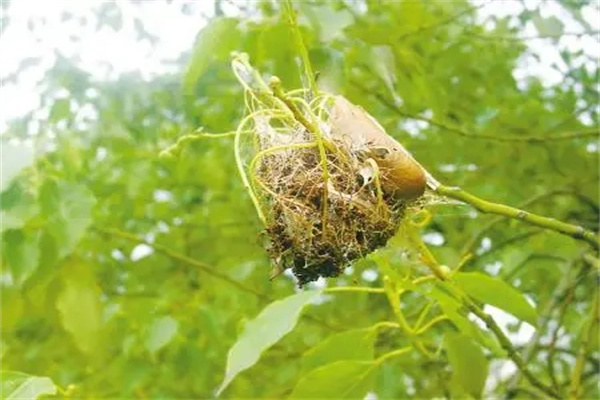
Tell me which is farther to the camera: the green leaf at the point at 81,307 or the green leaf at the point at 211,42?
the green leaf at the point at 81,307

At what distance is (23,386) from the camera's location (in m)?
1.09

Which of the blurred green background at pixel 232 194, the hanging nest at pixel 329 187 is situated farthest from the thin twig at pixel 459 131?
the hanging nest at pixel 329 187

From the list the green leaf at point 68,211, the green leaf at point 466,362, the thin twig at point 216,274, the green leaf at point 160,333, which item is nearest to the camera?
the green leaf at point 466,362

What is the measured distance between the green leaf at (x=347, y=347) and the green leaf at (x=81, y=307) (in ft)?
1.49

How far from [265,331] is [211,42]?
1.38ft

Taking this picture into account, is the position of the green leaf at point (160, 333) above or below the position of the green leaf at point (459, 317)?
below

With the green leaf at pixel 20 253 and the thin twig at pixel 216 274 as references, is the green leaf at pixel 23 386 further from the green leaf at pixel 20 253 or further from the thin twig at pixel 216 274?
the thin twig at pixel 216 274

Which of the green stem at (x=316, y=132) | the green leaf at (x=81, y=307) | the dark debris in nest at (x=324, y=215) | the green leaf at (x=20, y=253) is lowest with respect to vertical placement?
the green leaf at (x=81, y=307)

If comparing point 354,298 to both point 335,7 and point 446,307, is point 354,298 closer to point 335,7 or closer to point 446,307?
point 335,7

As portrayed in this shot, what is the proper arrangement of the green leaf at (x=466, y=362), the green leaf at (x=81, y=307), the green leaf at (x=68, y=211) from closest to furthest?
the green leaf at (x=466, y=362), the green leaf at (x=68, y=211), the green leaf at (x=81, y=307)

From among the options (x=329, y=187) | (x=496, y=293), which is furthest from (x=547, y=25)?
(x=329, y=187)

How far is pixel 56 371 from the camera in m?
2.08

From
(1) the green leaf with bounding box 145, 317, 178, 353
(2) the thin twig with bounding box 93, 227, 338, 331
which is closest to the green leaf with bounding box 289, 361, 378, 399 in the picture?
(1) the green leaf with bounding box 145, 317, 178, 353

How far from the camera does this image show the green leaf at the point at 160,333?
173 centimetres
